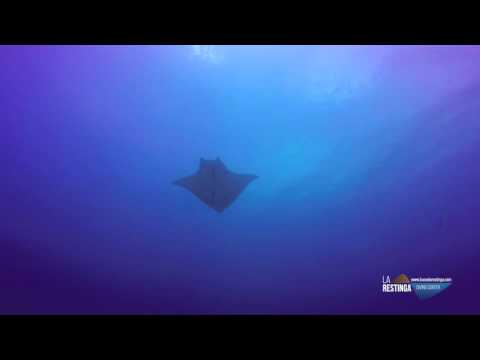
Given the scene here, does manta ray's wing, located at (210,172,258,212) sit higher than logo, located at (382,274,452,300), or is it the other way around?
manta ray's wing, located at (210,172,258,212)

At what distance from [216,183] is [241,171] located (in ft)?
0.70

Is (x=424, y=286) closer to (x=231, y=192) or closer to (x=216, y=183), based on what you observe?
(x=231, y=192)

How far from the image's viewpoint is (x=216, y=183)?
8.38ft

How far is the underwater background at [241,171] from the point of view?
98.6 inches

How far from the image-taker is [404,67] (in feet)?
8.16

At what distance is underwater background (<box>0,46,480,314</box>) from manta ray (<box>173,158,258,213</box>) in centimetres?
6

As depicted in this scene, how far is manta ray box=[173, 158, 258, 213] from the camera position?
2.55 m

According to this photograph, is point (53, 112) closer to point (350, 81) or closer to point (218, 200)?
point (218, 200)

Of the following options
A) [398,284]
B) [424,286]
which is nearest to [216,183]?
[398,284]

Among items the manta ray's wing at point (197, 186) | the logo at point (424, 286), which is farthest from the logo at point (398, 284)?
the manta ray's wing at point (197, 186)

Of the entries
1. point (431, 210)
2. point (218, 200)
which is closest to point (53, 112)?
point (218, 200)

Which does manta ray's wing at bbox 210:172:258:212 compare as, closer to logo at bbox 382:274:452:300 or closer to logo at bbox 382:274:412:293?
logo at bbox 382:274:412:293

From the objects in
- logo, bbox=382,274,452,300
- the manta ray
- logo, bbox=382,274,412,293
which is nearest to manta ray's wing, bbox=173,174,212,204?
the manta ray

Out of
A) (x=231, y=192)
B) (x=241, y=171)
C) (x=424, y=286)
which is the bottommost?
(x=424, y=286)
